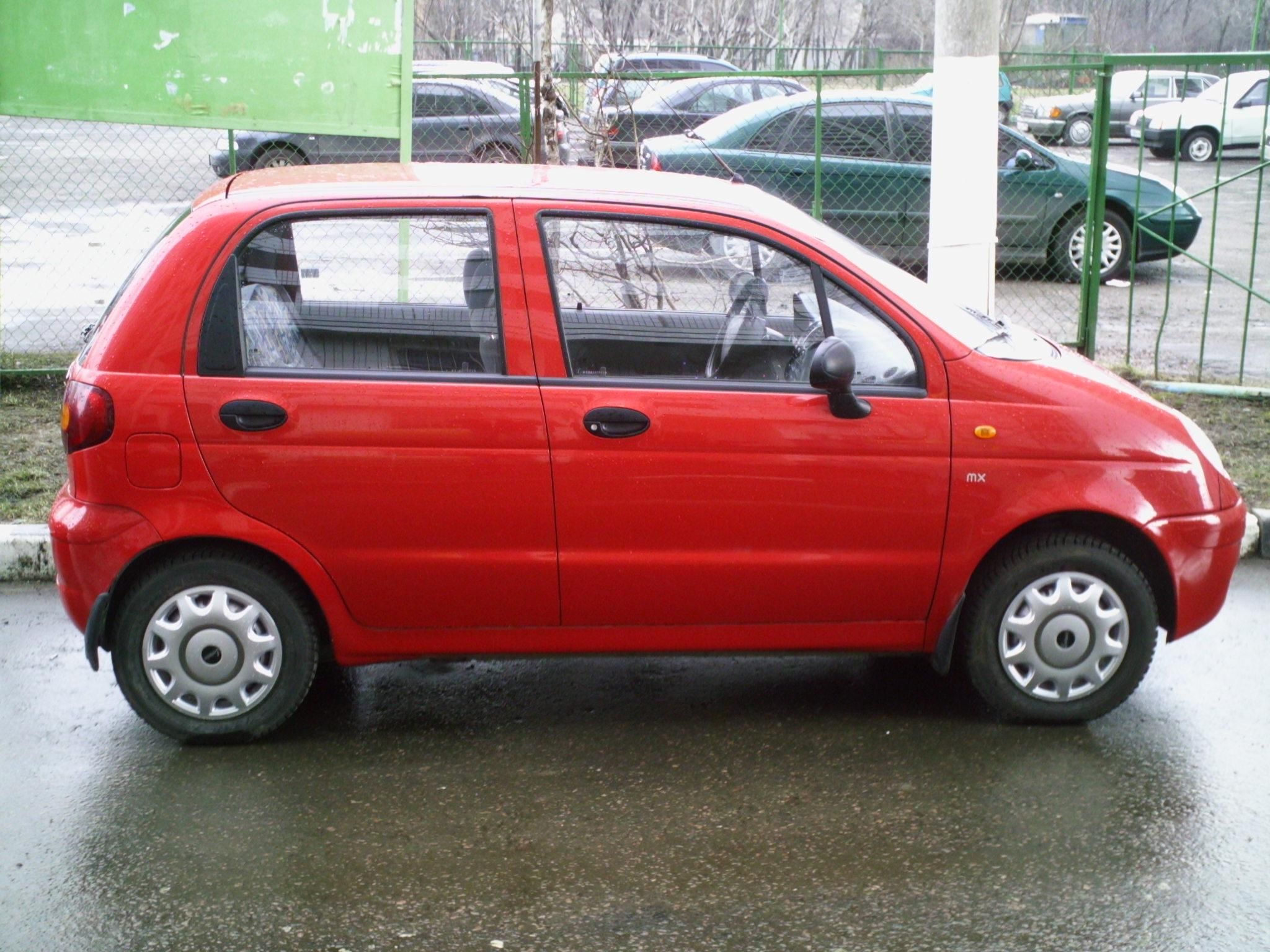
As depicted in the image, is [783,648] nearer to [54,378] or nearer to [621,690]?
[621,690]

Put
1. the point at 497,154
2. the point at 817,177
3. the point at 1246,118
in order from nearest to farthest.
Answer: the point at 497,154 < the point at 817,177 < the point at 1246,118

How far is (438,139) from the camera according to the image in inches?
446

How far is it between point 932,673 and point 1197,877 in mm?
1519

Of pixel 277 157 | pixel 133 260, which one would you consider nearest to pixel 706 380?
pixel 277 157

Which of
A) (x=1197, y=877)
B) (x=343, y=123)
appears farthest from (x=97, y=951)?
(x=343, y=123)

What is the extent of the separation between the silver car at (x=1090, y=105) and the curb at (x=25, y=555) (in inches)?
368

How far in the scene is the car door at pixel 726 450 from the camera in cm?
430

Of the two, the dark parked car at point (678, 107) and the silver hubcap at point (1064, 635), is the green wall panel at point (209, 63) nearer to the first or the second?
the dark parked car at point (678, 107)

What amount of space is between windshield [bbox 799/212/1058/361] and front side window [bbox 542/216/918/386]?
0.14 m

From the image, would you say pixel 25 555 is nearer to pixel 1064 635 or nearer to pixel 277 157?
Answer: pixel 1064 635

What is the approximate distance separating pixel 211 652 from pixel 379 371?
39.6 inches

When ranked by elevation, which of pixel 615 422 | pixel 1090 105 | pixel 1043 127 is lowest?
pixel 615 422

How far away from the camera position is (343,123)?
805 cm

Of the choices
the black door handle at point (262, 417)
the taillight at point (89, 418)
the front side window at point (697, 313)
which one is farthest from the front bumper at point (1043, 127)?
the taillight at point (89, 418)
